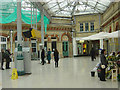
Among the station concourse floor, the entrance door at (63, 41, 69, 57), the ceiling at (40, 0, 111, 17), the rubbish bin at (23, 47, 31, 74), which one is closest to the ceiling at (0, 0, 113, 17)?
the ceiling at (40, 0, 111, 17)

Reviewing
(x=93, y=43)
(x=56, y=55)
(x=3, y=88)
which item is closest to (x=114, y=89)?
(x=3, y=88)

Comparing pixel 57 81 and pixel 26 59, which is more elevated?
pixel 26 59

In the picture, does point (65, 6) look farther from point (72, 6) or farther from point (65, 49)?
point (65, 49)

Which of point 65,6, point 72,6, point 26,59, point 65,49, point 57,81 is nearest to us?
point 57,81

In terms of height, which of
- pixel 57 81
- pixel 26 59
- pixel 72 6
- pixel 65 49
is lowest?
pixel 57 81

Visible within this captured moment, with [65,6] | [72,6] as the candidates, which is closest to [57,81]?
[65,6]

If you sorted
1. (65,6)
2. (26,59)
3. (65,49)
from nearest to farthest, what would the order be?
1. (26,59)
2. (65,6)
3. (65,49)

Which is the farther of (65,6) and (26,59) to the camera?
(65,6)

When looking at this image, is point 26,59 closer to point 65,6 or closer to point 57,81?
point 57,81

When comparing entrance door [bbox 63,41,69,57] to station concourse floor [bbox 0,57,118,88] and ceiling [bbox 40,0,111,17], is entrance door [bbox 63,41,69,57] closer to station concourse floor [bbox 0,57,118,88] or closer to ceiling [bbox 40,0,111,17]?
ceiling [bbox 40,0,111,17]

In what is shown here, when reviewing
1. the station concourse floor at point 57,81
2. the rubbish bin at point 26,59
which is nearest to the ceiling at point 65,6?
the rubbish bin at point 26,59

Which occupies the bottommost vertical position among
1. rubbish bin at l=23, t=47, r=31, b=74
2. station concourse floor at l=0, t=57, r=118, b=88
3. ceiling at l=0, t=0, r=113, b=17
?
station concourse floor at l=0, t=57, r=118, b=88

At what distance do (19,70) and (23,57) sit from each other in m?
0.73

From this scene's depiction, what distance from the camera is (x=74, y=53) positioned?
977 inches
